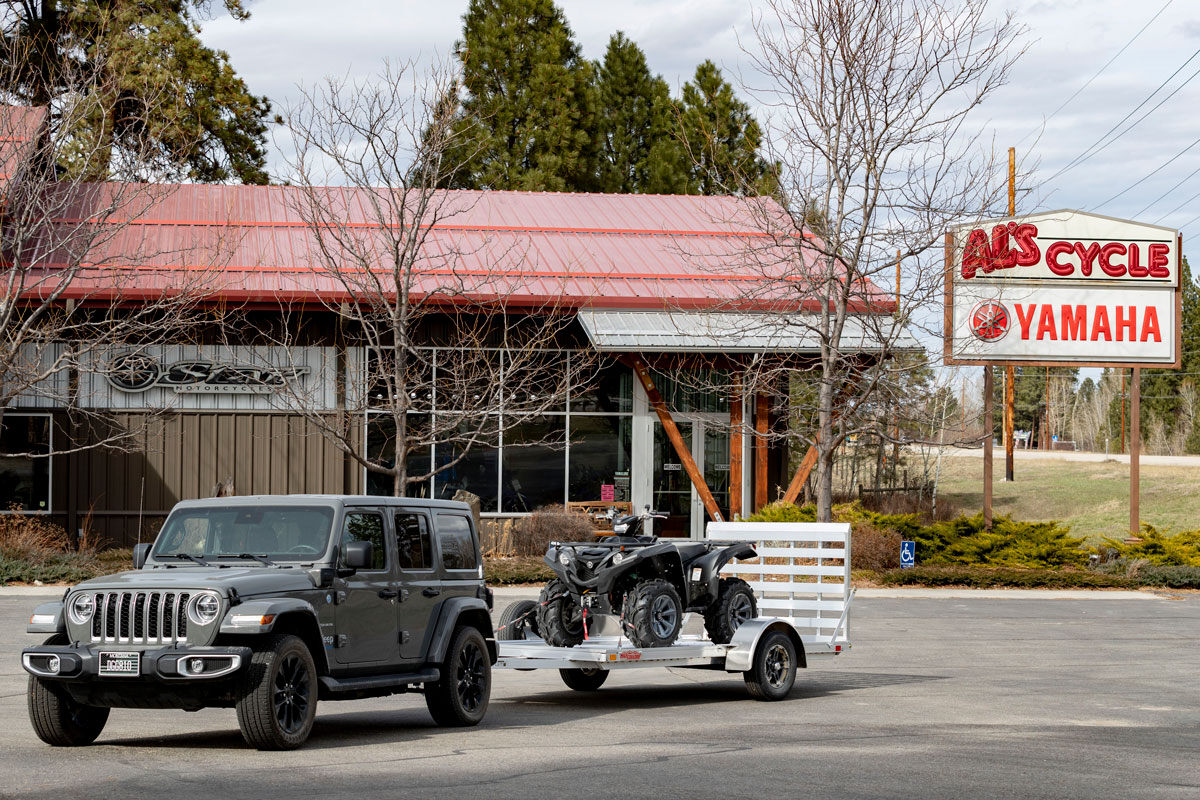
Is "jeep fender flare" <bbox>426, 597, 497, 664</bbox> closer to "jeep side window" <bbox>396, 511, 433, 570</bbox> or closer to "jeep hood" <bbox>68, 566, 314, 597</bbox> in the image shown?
"jeep side window" <bbox>396, 511, 433, 570</bbox>

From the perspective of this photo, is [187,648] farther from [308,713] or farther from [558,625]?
[558,625]

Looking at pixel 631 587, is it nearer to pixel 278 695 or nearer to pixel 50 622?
pixel 278 695

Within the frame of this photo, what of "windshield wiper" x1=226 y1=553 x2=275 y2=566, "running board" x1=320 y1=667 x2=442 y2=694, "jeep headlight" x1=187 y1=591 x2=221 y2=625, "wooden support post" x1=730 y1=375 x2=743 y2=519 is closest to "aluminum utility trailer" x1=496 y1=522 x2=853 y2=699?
"running board" x1=320 y1=667 x2=442 y2=694

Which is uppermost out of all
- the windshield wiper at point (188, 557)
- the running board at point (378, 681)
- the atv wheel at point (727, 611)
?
the windshield wiper at point (188, 557)

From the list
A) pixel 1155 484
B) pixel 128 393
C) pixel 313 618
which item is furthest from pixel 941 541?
pixel 1155 484

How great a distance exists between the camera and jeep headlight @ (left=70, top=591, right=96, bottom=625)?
917 centimetres

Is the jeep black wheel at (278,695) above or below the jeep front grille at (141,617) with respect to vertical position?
below

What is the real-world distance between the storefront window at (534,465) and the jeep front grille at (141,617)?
1855 cm

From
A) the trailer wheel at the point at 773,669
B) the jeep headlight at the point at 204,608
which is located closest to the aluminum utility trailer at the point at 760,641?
the trailer wheel at the point at 773,669

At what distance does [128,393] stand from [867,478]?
26298 mm

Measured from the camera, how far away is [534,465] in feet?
91.4

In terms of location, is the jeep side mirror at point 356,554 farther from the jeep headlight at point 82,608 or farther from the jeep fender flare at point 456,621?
the jeep headlight at point 82,608

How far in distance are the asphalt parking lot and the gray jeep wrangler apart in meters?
0.32

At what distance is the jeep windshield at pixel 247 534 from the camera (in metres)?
10.1
